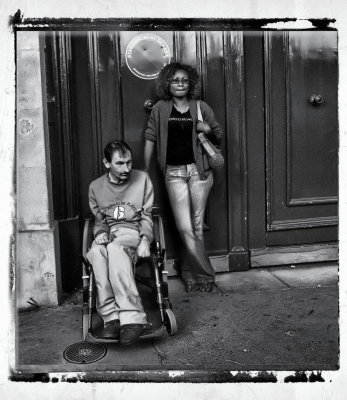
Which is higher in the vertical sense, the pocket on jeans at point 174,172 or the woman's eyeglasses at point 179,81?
the woman's eyeglasses at point 179,81

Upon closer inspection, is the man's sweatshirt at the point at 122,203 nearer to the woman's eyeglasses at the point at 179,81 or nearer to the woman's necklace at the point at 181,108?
the woman's necklace at the point at 181,108

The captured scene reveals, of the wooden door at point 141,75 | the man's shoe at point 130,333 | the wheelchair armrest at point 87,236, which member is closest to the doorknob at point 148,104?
the wooden door at point 141,75

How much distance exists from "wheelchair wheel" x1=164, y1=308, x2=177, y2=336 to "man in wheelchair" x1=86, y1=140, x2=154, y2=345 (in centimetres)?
19

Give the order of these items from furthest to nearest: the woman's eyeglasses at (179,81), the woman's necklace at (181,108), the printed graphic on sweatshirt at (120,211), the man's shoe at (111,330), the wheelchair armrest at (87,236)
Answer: the woman's necklace at (181,108) < the woman's eyeglasses at (179,81) < the printed graphic on sweatshirt at (120,211) < the wheelchair armrest at (87,236) < the man's shoe at (111,330)

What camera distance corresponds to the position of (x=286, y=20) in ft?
9.23

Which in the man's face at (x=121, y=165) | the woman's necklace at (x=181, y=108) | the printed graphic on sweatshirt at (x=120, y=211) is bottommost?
the printed graphic on sweatshirt at (x=120, y=211)

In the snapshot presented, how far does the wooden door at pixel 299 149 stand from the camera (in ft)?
15.9

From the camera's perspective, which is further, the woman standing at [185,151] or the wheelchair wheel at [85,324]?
the woman standing at [185,151]

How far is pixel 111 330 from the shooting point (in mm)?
3504

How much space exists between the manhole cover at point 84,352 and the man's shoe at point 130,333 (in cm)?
23

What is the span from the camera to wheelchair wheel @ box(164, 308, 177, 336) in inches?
140

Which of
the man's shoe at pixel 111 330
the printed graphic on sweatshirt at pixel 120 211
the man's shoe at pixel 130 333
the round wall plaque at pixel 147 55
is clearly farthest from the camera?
the round wall plaque at pixel 147 55

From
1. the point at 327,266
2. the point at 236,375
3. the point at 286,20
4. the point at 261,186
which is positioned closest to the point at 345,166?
the point at 286,20

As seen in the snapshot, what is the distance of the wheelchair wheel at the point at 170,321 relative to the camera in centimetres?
356
